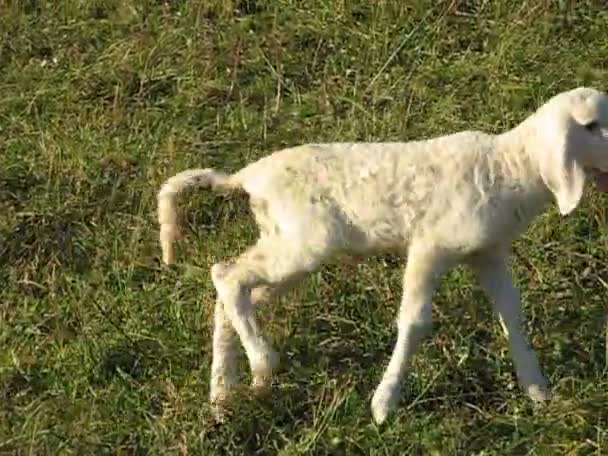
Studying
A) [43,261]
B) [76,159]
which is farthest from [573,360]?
[76,159]

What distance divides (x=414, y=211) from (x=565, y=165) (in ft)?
1.54

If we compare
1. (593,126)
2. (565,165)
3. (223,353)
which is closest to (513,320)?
(565,165)

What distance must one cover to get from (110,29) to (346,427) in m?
4.06

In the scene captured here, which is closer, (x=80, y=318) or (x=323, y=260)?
(x=323, y=260)

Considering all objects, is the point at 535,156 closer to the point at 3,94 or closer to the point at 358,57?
the point at 358,57

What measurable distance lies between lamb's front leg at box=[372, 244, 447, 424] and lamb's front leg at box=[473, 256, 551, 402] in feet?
0.87

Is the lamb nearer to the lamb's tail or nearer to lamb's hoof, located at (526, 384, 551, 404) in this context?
lamb's hoof, located at (526, 384, 551, 404)

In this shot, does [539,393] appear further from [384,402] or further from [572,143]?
[572,143]

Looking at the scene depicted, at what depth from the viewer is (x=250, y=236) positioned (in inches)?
246

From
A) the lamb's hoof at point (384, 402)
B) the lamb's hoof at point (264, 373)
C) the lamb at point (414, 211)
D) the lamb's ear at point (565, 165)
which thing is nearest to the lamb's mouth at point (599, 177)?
the lamb at point (414, 211)

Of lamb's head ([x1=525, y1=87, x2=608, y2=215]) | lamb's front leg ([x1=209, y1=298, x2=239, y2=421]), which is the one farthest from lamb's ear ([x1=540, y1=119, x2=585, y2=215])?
lamb's front leg ([x1=209, y1=298, x2=239, y2=421])

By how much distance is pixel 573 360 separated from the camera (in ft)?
17.2

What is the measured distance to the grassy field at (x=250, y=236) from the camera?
4961mm

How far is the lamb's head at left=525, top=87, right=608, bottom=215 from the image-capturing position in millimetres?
4633
